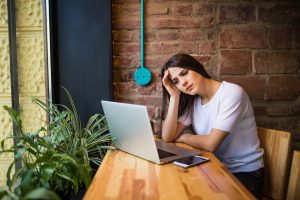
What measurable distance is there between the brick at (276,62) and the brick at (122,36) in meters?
→ 0.85

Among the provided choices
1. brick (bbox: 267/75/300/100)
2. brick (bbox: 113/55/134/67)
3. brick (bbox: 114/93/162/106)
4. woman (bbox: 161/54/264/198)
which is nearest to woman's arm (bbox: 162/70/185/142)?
woman (bbox: 161/54/264/198)

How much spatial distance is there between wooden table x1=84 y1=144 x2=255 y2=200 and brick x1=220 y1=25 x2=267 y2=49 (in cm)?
91

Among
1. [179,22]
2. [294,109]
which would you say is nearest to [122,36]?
[179,22]

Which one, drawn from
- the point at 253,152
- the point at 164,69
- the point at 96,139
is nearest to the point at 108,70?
the point at 164,69

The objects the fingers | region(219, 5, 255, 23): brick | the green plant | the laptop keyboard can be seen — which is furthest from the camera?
region(219, 5, 255, 23): brick

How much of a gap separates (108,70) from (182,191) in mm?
1056

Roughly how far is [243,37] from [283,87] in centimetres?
44

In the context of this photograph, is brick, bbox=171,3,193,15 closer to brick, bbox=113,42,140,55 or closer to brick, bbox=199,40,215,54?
brick, bbox=199,40,215,54

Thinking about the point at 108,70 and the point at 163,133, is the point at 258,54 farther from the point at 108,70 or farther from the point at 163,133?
the point at 108,70

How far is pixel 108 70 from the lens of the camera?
1721mm

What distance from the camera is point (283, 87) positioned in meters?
1.80

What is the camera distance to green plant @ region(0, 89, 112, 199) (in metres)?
0.83

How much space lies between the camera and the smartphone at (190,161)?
3.63 feet

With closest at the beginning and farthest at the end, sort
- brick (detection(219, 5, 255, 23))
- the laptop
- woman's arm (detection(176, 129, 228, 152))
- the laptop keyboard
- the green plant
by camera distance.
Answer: the green plant, the laptop, the laptop keyboard, woman's arm (detection(176, 129, 228, 152)), brick (detection(219, 5, 255, 23))
